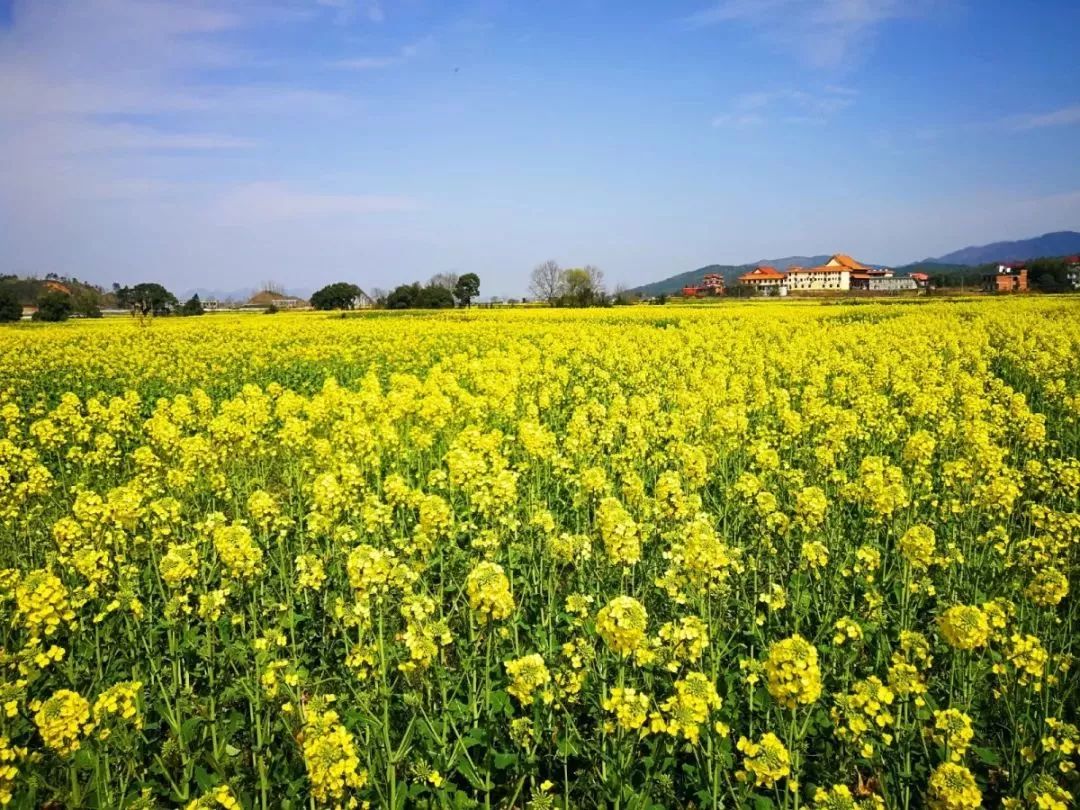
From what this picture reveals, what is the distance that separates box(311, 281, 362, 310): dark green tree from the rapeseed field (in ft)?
231

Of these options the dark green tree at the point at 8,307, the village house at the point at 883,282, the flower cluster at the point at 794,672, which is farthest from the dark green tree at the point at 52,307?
the village house at the point at 883,282

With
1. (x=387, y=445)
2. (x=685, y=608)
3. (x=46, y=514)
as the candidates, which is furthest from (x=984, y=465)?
(x=46, y=514)

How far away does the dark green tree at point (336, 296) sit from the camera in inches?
3051

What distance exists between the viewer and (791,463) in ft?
31.8

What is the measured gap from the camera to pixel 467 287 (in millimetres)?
93875

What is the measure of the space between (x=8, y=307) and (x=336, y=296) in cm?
3120

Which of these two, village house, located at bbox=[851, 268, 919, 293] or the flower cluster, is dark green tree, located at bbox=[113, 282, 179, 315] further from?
village house, located at bbox=[851, 268, 919, 293]

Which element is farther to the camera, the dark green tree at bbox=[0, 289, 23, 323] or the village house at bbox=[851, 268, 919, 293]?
the village house at bbox=[851, 268, 919, 293]

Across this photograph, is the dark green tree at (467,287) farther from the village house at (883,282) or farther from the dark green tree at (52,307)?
the village house at (883,282)

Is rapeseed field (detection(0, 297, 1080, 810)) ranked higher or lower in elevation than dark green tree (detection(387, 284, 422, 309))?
lower

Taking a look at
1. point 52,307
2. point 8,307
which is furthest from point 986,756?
point 8,307

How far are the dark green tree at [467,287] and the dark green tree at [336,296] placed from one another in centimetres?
1804

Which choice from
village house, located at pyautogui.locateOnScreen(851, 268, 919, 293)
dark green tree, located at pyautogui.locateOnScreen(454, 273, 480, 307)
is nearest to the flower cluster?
dark green tree, located at pyautogui.locateOnScreen(454, 273, 480, 307)

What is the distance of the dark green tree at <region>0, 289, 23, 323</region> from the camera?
56.8 metres
